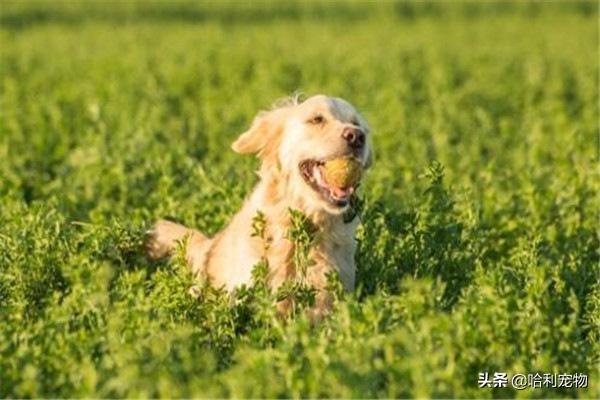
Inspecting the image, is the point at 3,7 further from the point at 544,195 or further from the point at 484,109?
the point at 544,195

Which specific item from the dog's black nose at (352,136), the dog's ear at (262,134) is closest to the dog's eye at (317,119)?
the dog's black nose at (352,136)

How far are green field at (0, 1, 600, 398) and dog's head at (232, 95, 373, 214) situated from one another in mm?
320

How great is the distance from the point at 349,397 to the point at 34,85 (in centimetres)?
1351

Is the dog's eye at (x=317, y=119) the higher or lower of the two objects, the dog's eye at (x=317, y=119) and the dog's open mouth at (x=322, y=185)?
the higher

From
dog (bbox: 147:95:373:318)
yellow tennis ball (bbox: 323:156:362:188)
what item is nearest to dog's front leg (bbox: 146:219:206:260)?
dog (bbox: 147:95:373:318)

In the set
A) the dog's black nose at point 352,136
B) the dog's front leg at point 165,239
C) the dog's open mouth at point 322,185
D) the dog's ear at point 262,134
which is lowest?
the dog's front leg at point 165,239

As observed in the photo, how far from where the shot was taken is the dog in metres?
6.87

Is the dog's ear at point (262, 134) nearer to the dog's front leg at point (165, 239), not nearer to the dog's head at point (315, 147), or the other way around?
the dog's head at point (315, 147)

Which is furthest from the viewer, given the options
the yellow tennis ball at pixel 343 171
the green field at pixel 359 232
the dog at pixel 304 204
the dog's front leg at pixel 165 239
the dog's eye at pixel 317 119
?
the dog's front leg at pixel 165 239

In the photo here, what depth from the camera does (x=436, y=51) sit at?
22.5 meters

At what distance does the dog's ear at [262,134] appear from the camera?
7.34 m

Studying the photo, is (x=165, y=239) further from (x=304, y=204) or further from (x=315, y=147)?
(x=315, y=147)

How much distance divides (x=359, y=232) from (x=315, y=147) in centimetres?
51

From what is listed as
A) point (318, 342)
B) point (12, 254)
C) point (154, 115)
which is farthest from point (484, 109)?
point (318, 342)
